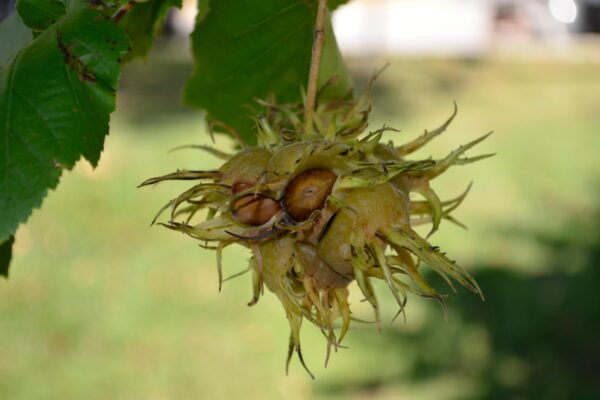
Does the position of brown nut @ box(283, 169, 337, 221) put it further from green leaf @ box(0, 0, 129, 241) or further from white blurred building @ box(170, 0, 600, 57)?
white blurred building @ box(170, 0, 600, 57)

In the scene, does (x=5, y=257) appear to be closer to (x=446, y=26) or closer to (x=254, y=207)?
(x=254, y=207)

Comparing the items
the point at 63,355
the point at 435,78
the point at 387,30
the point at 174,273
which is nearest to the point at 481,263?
the point at 174,273

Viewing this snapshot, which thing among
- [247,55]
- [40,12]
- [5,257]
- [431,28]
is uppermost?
[40,12]

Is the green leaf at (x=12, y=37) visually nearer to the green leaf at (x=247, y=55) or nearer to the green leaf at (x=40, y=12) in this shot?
the green leaf at (x=40, y=12)

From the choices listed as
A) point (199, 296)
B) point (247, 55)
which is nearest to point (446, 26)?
point (199, 296)

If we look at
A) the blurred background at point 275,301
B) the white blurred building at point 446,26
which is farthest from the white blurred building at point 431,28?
the blurred background at point 275,301

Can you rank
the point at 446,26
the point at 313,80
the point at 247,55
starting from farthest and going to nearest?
1. the point at 446,26
2. the point at 247,55
3. the point at 313,80
